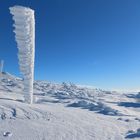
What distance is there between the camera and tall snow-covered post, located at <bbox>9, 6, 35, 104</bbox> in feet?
86.1

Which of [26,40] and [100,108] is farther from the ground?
[26,40]

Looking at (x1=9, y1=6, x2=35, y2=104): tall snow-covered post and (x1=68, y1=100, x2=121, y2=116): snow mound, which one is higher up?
(x1=9, y1=6, x2=35, y2=104): tall snow-covered post

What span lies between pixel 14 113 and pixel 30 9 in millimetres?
10267

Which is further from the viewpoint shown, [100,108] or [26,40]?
[100,108]

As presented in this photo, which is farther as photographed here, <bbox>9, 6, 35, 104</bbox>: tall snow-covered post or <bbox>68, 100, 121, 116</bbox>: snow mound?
<bbox>68, 100, 121, 116</bbox>: snow mound

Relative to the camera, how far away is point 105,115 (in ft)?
89.5

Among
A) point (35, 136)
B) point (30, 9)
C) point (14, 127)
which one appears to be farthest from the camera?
point (30, 9)

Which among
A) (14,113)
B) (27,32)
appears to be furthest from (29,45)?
(14,113)

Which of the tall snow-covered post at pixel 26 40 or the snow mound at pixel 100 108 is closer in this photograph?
the tall snow-covered post at pixel 26 40

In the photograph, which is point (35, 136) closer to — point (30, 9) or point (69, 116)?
point (69, 116)

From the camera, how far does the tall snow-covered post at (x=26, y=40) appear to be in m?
26.2

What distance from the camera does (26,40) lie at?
27.2 meters

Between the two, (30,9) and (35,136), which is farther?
(30,9)

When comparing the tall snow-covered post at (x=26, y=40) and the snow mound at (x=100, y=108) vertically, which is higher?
the tall snow-covered post at (x=26, y=40)
